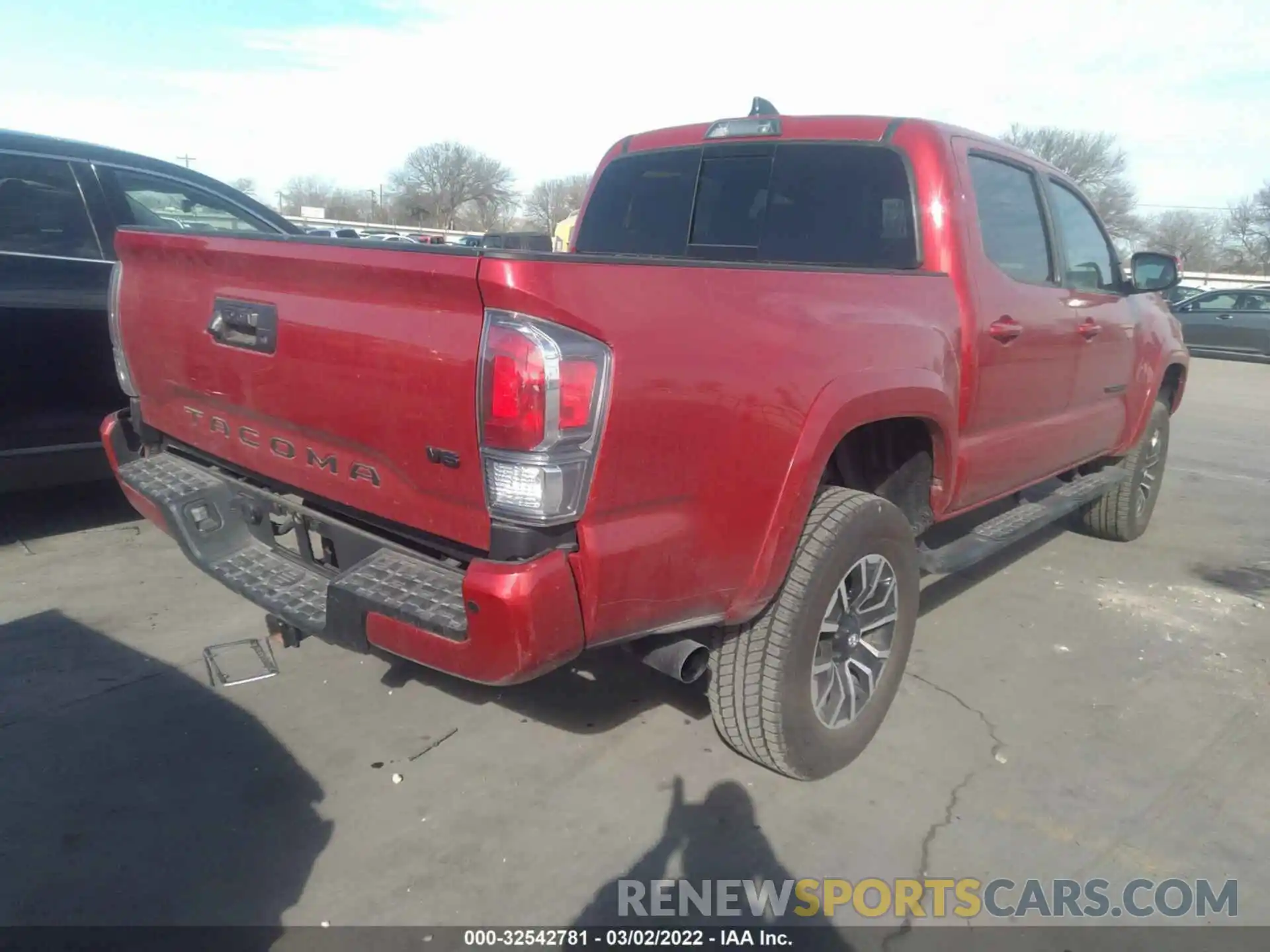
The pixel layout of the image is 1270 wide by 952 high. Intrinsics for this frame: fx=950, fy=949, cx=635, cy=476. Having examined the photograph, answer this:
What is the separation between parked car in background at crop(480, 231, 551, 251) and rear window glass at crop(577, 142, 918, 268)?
0.33m

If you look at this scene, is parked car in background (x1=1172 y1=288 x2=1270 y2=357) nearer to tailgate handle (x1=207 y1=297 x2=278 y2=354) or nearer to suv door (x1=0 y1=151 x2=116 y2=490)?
suv door (x1=0 y1=151 x2=116 y2=490)

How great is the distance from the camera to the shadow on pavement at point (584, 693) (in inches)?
133

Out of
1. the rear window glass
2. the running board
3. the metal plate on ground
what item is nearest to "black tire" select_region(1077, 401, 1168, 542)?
the running board

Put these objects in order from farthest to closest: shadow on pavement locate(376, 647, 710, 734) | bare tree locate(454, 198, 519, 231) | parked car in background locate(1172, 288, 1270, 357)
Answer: bare tree locate(454, 198, 519, 231) < parked car in background locate(1172, 288, 1270, 357) < shadow on pavement locate(376, 647, 710, 734)

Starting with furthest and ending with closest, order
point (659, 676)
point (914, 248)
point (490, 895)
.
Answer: point (659, 676)
point (914, 248)
point (490, 895)

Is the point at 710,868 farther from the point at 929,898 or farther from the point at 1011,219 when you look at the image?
the point at 1011,219

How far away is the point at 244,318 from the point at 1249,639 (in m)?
4.40

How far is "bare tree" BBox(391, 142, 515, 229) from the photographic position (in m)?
29.3

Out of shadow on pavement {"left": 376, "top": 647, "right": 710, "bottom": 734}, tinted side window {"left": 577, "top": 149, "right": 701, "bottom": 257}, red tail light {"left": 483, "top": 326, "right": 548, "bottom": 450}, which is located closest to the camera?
red tail light {"left": 483, "top": 326, "right": 548, "bottom": 450}

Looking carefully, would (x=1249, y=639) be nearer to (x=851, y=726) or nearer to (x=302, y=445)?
(x=851, y=726)

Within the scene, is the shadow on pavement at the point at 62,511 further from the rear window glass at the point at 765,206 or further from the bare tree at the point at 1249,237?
the bare tree at the point at 1249,237

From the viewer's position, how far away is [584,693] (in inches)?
139

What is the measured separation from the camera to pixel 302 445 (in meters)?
2.58

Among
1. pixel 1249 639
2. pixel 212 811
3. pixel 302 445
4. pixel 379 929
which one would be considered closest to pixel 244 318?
pixel 302 445
